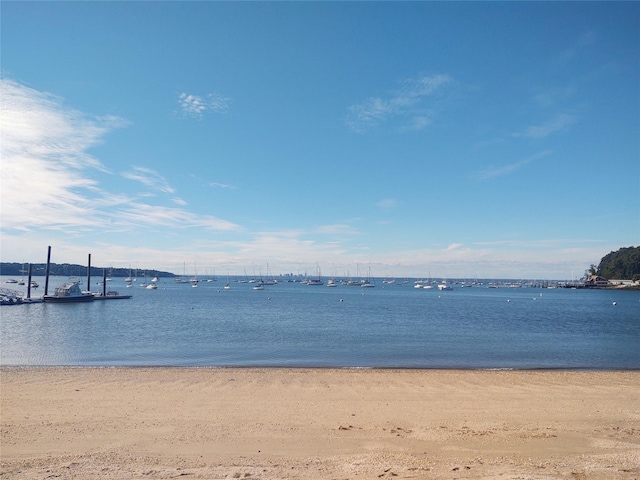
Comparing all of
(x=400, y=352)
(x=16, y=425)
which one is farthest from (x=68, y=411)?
(x=400, y=352)

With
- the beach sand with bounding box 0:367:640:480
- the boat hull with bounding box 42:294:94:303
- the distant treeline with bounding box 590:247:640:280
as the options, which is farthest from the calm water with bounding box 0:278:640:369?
the distant treeline with bounding box 590:247:640:280

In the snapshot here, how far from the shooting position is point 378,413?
1333cm

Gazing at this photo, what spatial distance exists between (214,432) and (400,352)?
1912 centimetres

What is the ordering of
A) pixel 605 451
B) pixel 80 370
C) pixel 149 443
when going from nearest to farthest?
pixel 605 451 < pixel 149 443 < pixel 80 370

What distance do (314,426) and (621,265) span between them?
198 m

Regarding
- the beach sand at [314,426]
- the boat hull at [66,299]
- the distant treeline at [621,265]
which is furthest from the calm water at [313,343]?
the distant treeline at [621,265]

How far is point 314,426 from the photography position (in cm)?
1184

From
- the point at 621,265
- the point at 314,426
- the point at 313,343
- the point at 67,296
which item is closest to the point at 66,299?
the point at 67,296

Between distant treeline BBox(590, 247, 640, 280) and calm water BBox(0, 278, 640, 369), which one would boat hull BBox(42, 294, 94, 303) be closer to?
calm water BBox(0, 278, 640, 369)

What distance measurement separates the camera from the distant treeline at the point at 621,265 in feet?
535

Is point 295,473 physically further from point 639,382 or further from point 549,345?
point 549,345

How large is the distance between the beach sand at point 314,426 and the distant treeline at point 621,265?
574 feet

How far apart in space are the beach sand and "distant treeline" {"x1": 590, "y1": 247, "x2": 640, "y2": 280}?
175 metres

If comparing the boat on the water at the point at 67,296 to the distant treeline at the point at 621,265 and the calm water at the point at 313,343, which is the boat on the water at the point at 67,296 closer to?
the calm water at the point at 313,343
